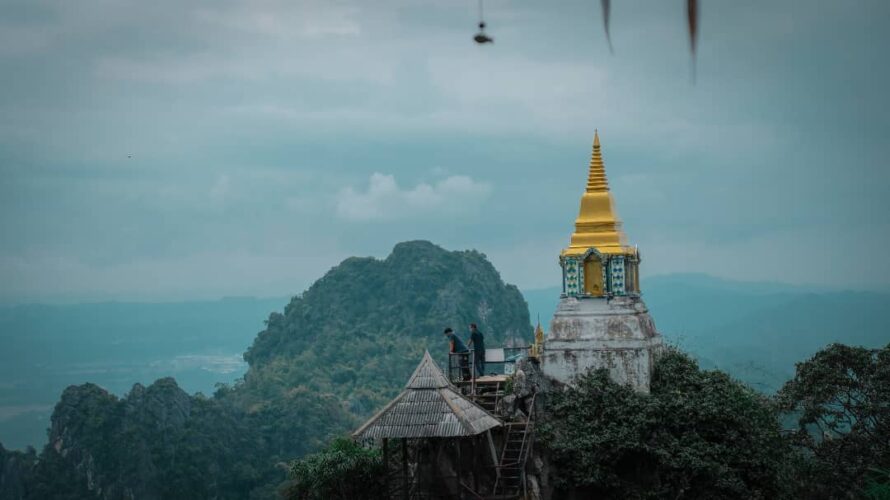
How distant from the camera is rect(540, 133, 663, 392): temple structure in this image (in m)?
21.6

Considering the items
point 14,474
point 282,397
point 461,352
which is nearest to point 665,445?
point 461,352

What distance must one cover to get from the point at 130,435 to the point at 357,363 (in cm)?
1881

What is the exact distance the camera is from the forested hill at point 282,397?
5062 centimetres

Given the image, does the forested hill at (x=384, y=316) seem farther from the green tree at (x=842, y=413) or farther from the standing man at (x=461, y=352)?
the green tree at (x=842, y=413)

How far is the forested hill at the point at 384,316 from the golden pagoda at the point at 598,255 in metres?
44.5

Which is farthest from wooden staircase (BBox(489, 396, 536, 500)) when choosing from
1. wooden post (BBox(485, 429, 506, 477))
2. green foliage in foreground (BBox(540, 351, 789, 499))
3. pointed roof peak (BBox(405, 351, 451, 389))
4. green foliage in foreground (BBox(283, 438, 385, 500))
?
green foliage in foreground (BBox(283, 438, 385, 500))

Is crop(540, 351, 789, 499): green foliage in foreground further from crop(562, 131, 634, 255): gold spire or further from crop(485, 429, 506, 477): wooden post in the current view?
crop(562, 131, 634, 255): gold spire

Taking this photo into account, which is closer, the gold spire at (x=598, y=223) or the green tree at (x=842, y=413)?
the green tree at (x=842, y=413)

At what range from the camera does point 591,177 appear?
75.5 feet

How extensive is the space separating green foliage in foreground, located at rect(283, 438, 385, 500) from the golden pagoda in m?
4.86

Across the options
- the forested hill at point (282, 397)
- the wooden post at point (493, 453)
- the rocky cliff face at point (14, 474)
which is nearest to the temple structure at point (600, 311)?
the wooden post at point (493, 453)

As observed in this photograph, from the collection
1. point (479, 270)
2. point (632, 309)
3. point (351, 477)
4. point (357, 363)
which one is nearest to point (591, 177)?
point (632, 309)

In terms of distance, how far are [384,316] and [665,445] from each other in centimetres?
5364

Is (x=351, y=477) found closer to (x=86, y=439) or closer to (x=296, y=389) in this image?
(x=86, y=439)
